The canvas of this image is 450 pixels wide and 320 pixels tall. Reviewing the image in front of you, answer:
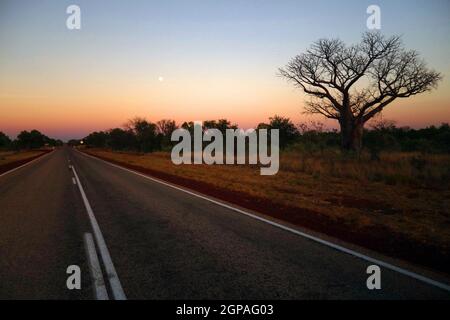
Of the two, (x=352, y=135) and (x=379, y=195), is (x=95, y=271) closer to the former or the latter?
(x=379, y=195)

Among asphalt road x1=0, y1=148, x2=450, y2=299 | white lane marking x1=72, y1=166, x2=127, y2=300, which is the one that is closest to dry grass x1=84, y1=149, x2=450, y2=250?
asphalt road x1=0, y1=148, x2=450, y2=299

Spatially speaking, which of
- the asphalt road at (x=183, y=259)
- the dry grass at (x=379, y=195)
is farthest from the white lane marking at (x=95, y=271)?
the dry grass at (x=379, y=195)

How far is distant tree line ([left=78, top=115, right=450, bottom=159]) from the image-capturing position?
98.5ft

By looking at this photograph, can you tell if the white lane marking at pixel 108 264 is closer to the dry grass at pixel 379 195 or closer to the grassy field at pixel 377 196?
the grassy field at pixel 377 196

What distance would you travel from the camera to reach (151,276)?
4.79m

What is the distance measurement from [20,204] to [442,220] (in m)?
→ 11.7

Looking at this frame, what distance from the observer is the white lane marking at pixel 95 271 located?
14.0ft

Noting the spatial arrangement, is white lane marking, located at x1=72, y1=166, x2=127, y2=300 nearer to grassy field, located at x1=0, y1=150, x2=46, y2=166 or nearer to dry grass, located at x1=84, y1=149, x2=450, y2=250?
dry grass, located at x1=84, y1=149, x2=450, y2=250

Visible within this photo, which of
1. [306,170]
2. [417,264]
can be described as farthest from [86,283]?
[306,170]

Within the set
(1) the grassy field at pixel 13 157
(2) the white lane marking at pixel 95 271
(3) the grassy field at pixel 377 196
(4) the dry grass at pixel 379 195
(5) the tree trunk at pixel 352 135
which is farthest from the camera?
(1) the grassy field at pixel 13 157

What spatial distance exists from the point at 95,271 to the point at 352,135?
25.9 metres

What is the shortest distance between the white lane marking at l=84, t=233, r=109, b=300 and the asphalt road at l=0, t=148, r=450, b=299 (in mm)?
81

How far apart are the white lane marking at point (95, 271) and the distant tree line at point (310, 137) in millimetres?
21996
